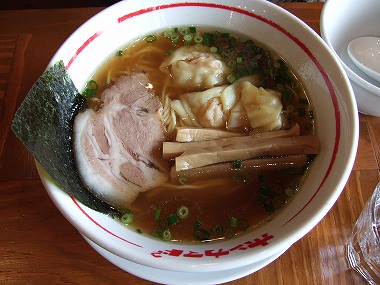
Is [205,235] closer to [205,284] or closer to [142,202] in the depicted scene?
[205,284]

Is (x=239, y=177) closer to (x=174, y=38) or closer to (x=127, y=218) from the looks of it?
(x=127, y=218)

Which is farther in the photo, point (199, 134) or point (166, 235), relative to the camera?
point (199, 134)

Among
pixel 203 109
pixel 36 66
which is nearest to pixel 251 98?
pixel 203 109

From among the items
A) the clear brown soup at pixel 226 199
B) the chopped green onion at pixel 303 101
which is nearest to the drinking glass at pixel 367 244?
the clear brown soup at pixel 226 199

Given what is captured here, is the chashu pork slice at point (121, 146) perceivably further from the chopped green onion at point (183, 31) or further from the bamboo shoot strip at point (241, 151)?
the chopped green onion at point (183, 31)

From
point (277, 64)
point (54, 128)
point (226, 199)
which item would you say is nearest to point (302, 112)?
point (277, 64)
